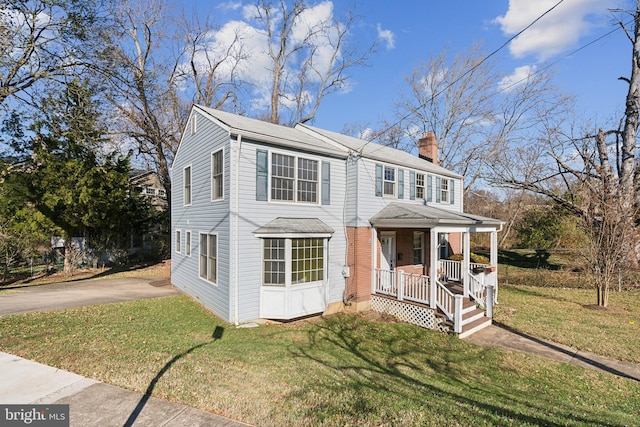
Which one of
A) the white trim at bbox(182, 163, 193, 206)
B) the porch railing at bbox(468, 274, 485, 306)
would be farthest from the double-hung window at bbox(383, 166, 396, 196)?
the white trim at bbox(182, 163, 193, 206)

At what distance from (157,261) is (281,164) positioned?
721 inches

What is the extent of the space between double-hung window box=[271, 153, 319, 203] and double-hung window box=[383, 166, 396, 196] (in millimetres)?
3216

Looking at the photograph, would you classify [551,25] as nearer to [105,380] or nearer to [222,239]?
[222,239]

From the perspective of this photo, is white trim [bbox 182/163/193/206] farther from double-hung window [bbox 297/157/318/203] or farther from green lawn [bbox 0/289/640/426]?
double-hung window [bbox 297/157/318/203]

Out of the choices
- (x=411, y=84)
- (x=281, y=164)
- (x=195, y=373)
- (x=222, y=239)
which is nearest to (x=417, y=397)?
(x=195, y=373)

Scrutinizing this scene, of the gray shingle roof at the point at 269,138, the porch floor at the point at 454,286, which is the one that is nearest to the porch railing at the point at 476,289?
the porch floor at the point at 454,286

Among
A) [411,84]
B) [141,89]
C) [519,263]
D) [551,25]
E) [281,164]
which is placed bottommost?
[519,263]

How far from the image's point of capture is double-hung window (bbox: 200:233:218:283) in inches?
409

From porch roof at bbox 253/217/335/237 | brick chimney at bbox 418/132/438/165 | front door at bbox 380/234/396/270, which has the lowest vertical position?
front door at bbox 380/234/396/270

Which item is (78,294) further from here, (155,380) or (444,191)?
(444,191)

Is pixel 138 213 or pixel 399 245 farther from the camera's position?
pixel 138 213

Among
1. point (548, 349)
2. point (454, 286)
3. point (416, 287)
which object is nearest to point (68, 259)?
point (416, 287)

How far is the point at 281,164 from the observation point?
10.2 metres

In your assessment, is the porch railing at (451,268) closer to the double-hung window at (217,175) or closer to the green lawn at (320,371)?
the green lawn at (320,371)
